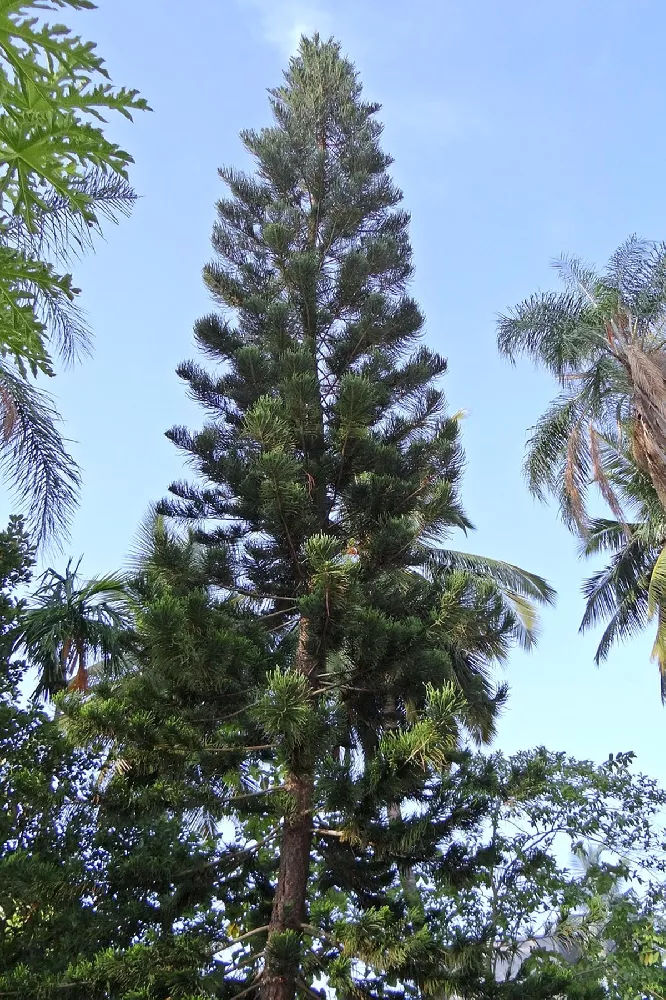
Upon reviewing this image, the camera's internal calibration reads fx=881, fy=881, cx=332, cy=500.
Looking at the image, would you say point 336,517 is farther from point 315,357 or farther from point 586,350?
point 586,350

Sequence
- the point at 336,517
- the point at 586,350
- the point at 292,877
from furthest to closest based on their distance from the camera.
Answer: the point at 586,350 → the point at 336,517 → the point at 292,877

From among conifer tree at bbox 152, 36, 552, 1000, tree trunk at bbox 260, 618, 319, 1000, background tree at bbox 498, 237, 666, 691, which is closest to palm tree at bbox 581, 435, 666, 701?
background tree at bbox 498, 237, 666, 691

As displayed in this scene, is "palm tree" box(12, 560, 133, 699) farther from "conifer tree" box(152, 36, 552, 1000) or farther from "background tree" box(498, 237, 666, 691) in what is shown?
"background tree" box(498, 237, 666, 691)

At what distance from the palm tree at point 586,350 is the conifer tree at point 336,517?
2847 millimetres

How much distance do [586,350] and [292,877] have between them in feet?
28.6

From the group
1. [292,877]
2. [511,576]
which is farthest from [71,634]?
→ [511,576]

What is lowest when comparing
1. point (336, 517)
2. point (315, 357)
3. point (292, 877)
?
point (292, 877)

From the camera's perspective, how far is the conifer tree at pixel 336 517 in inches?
227

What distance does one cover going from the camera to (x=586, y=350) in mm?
12391

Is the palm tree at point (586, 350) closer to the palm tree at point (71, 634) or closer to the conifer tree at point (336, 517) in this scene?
the conifer tree at point (336, 517)

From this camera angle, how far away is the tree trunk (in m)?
5.68

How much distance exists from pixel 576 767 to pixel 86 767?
5319mm

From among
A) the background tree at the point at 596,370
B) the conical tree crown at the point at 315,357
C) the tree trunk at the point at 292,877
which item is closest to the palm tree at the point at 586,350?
the background tree at the point at 596,370

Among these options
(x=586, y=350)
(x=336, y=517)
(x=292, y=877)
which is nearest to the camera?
(x=292, y=877)
